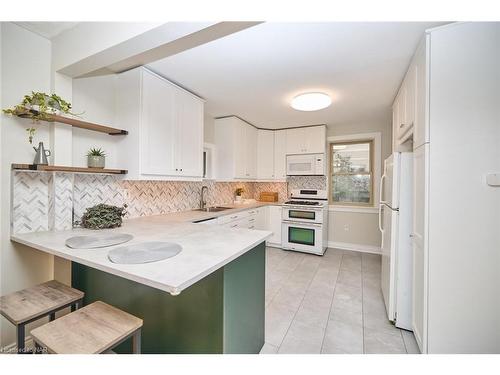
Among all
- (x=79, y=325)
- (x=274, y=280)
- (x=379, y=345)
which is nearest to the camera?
(x=79, y=325)

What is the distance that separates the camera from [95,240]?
153 centimetres

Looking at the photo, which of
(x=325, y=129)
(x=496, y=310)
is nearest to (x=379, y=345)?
(x=496, y=310)

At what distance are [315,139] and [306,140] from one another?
17 centimetres

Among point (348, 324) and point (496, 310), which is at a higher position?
point (496, 310)

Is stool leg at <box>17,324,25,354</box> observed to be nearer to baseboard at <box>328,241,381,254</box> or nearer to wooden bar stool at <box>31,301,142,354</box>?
wooden bar stool at <box>31,301,142,354</box>

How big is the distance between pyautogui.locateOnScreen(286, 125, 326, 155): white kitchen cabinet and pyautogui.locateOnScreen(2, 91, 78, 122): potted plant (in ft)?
11.8

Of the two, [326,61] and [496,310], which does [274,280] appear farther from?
[326,61]

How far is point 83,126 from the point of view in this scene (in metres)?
1.94

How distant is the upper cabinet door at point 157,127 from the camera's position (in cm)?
221

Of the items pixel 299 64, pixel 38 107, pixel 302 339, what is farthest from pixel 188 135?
pixel 302 339

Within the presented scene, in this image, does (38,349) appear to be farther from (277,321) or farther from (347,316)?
(347,316)

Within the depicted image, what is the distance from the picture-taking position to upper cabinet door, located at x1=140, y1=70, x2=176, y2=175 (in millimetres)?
2215

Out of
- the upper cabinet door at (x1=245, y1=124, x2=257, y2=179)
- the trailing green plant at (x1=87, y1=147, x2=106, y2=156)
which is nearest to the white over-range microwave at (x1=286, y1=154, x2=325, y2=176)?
the upper cabinet door at (x1=245, y1=124, x2=257, y2=179)

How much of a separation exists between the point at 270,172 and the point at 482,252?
3500 millimetres
